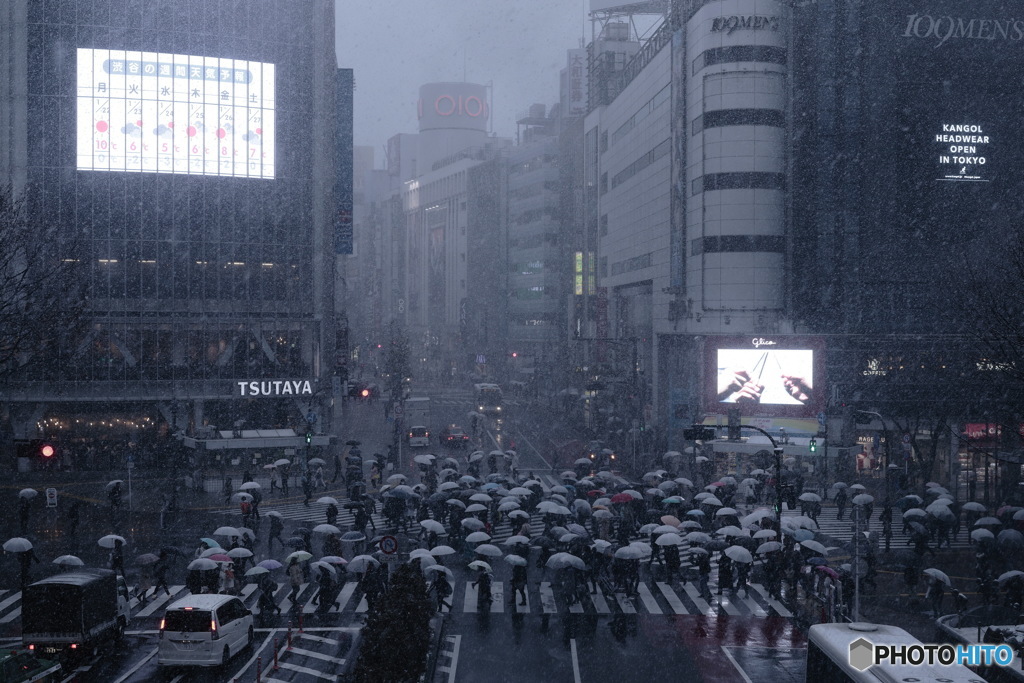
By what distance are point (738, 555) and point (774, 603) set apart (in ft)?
Result: 5.57

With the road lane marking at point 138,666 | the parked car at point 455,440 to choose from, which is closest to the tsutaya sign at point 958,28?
the parked car at point 455,440

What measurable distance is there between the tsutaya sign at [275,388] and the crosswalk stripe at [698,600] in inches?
1531

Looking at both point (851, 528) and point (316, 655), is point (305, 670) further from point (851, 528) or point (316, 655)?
point (851, 528)

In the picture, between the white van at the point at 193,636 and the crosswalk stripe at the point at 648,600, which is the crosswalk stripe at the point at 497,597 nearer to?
the crosswalk stripe at the point at 648,600

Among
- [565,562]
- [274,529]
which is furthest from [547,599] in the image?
[274,529]

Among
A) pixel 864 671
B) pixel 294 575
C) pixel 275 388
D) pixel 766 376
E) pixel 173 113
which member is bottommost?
pixel 294 575

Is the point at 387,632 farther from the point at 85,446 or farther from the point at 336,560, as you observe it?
the point at 85,446

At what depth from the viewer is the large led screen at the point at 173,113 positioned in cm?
5825

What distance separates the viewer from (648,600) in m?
25.3

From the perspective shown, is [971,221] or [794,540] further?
[971,221]

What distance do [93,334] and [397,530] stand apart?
33412 mm

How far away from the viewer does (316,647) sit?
67.9 ft

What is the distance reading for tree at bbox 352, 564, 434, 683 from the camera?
1480 centimetres

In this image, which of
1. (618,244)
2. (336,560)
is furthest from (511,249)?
(336,560)
